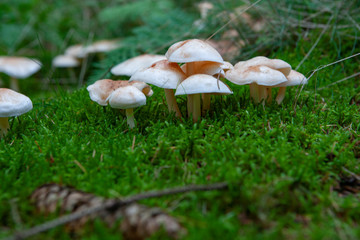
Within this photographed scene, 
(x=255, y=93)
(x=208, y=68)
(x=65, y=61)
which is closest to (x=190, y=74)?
(x=208, y=68)

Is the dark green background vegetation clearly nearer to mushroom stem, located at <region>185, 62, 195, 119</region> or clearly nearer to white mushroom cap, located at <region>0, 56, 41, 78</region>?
mushroom stem, located at <region>185, 62, 195, 119</region>

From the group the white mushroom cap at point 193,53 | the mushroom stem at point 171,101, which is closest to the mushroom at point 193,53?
the white mushroom cap at point 193,53

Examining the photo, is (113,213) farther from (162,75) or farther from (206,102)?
(206,102)

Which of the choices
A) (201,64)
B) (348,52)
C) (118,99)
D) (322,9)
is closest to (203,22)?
(322,9)

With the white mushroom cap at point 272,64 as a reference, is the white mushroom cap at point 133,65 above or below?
above

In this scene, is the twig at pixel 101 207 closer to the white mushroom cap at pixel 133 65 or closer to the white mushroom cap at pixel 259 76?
the white mushroom cap at pixel 259 76
